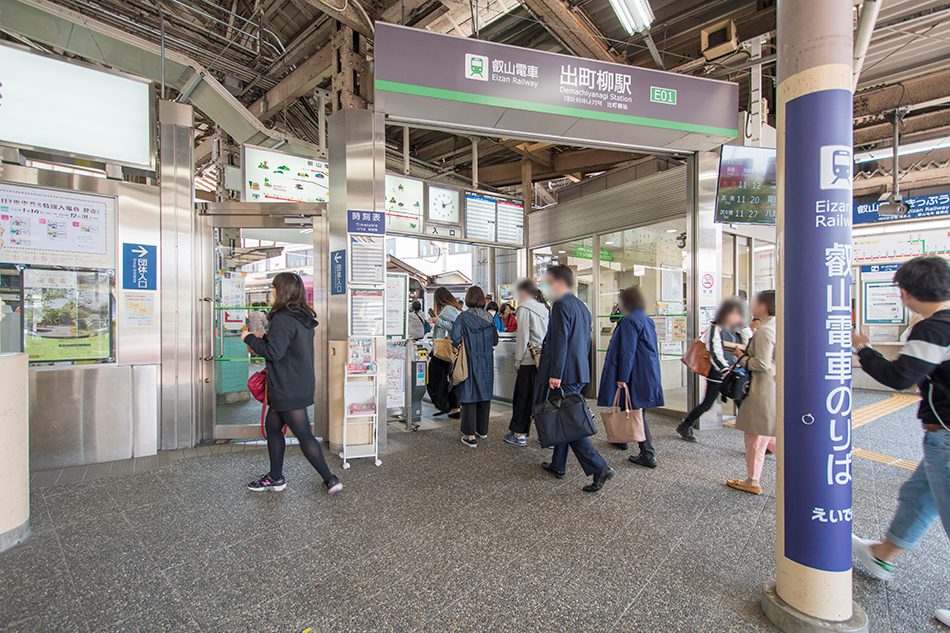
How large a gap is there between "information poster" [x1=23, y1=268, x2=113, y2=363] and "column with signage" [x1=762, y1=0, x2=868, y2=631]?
530 cm

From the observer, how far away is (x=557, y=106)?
4297 mm

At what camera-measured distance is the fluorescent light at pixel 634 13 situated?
390 centimetres

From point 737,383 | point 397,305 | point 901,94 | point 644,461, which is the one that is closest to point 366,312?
point 397,305

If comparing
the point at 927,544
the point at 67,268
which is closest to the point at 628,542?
the point at 927,544

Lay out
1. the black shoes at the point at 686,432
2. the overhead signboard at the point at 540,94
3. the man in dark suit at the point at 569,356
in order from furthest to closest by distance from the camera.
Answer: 1. the black shoes at the point at 686,432
2. the overhead signboard at the point at 540,94
3. the man in dark suit at the point at 569,356

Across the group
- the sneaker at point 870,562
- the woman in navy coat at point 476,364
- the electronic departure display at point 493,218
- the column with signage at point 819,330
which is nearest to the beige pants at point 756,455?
the sneaker at point 870,562

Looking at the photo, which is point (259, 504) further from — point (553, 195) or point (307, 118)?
point (553, 195)

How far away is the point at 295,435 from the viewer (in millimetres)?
3293

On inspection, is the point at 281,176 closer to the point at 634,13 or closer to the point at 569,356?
the point at 634,13

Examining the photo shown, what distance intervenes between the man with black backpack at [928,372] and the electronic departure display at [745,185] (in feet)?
10.5

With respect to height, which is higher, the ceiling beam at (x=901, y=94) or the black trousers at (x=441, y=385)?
the ceiling beam at (x=901, y=94)

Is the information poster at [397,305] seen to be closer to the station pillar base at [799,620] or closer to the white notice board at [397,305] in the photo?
the white notice board at [397,305]

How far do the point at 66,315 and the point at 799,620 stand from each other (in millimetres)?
5600

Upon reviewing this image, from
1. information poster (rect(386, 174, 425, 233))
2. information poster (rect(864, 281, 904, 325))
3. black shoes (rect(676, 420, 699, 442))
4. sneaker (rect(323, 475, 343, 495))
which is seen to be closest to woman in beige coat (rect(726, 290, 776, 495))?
black shoes (rect(676, 420, 699, 442))
